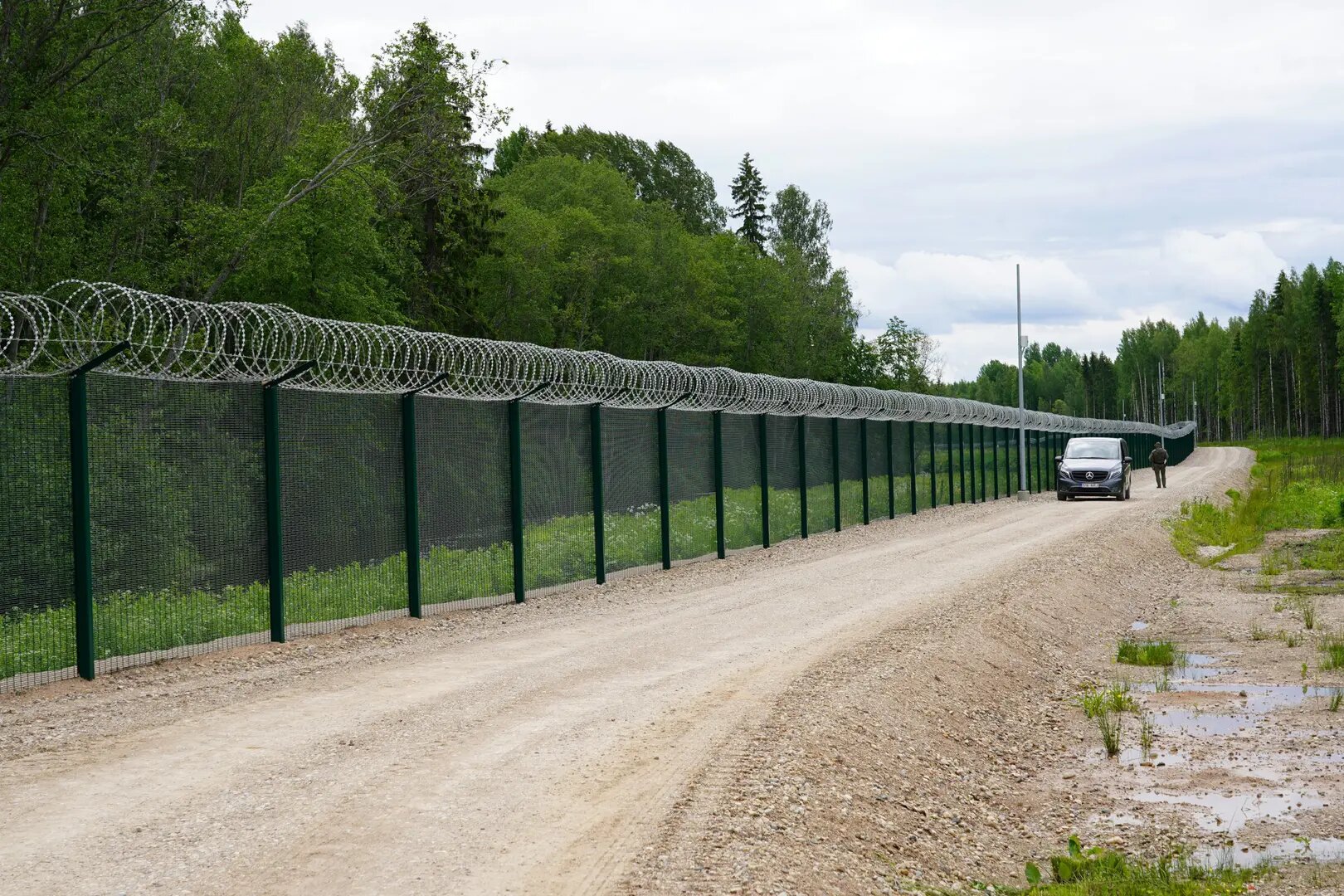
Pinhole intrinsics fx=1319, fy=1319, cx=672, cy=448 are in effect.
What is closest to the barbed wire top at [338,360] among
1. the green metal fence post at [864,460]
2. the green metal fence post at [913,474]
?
the green metal fence post at [864,460]

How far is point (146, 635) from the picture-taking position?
9.77 m

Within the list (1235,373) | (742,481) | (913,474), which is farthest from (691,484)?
(1235,373)

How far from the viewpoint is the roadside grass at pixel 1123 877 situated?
625 cm

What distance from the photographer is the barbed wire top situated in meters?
9.29

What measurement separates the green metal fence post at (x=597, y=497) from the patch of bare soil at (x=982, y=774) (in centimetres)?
444

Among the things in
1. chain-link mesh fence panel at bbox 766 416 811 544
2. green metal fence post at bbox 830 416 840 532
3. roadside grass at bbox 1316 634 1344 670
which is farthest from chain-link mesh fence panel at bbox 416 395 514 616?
green metal fence post at bbox 830 416 840 532

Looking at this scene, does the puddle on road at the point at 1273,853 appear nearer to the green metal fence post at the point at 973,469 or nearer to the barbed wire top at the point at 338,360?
the barbed wire top at the point at 338,360

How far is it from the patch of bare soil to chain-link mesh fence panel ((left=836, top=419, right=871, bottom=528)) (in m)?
12.6

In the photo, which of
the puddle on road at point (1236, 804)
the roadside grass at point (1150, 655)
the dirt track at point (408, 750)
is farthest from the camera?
the roadside grass at point (1150, 655)

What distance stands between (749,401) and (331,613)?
10.3m

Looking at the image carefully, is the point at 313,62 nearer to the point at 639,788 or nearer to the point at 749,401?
the point at 749,401

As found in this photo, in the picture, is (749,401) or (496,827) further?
(749,401)

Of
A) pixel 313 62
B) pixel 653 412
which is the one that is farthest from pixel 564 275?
pixel 653 412

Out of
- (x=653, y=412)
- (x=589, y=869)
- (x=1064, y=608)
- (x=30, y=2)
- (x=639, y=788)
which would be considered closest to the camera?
(x=589, y=869)
